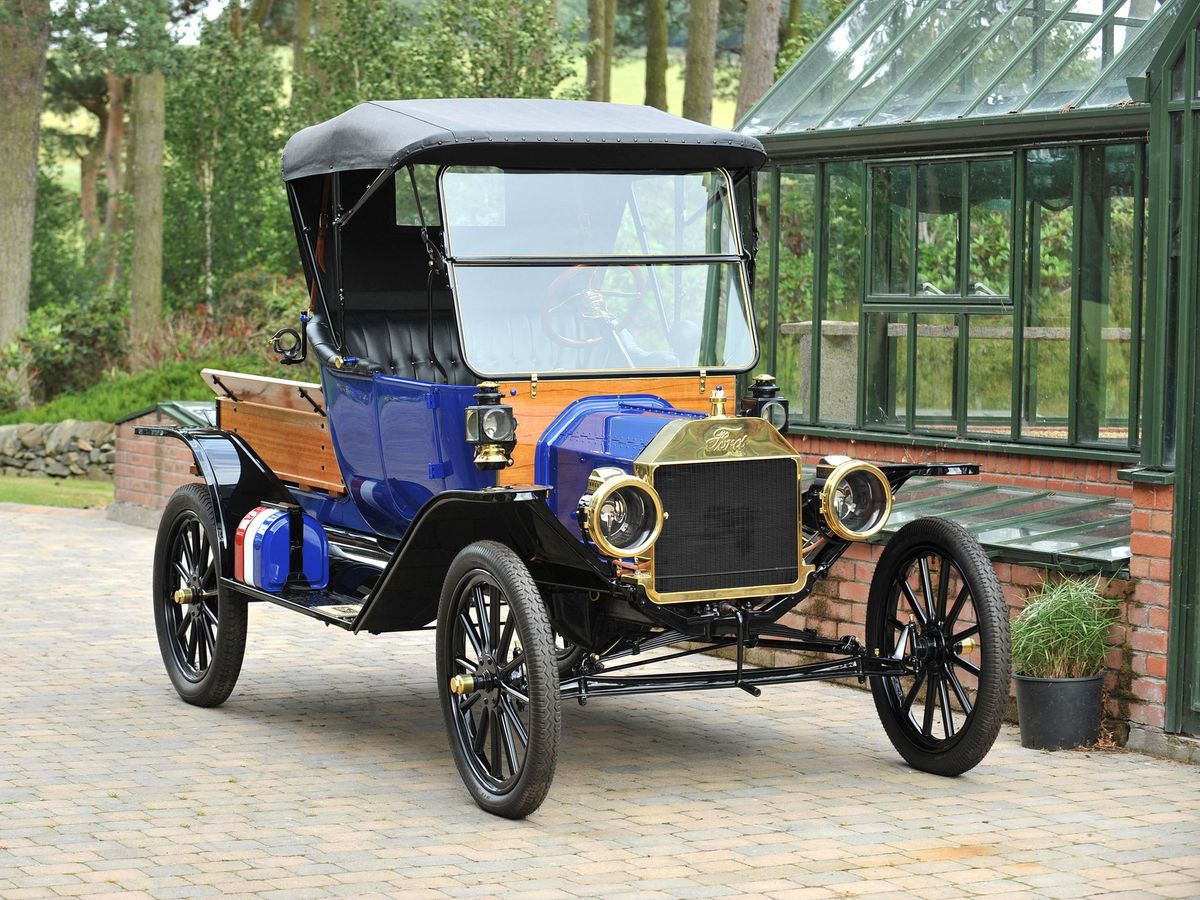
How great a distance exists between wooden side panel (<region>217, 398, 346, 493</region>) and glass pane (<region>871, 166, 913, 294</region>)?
184 inches

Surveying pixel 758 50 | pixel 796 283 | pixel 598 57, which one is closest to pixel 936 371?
pixel 796 283

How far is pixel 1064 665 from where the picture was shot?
25.1 feet

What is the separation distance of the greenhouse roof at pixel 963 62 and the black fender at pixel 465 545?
15.8 ft

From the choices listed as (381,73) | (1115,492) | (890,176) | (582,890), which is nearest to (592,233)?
(582,890)

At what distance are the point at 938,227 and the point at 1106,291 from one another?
1.38 metres

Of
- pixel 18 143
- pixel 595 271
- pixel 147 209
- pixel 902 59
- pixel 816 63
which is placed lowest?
pixel 595 271

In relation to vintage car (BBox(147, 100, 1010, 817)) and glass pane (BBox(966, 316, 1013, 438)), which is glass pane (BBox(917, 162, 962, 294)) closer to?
glass pane (BBox(966, 316, 1013, 438))

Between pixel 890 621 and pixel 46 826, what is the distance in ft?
11.5

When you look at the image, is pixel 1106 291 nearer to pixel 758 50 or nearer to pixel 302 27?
pixel 758 50

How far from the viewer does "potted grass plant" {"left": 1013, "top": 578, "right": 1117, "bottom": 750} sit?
7641 mm

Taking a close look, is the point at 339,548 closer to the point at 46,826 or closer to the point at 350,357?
the point at 350,357

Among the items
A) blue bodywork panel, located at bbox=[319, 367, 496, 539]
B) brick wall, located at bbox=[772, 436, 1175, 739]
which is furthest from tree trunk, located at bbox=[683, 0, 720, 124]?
blue bodywork panel, located at bbox=[319, 367, 496, 539]

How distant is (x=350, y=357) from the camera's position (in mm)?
8070

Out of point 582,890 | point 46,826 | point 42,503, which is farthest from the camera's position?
point 42,503
